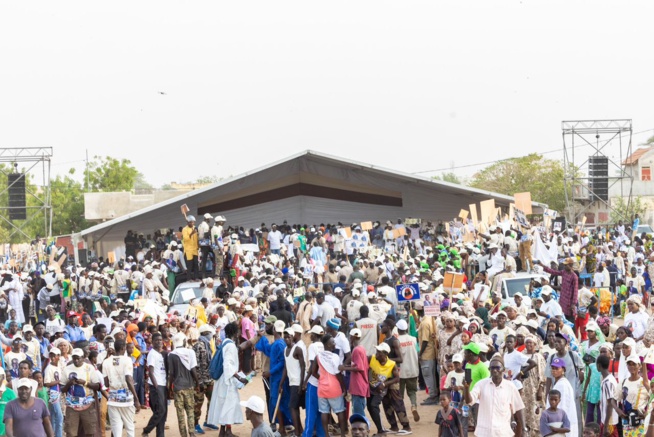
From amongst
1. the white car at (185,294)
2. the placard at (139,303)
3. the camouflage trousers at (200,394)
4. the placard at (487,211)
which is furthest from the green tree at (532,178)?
the camouflage trousers at (200,394)

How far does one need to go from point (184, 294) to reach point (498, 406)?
10457 millimetres

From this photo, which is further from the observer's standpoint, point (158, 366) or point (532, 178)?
point (532, 178)

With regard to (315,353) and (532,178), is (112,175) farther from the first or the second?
(315,353)

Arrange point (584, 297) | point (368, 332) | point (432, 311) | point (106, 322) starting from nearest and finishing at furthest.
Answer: point (368, 332) < point (432, 311) < point (106, 322) < point (584, 297)

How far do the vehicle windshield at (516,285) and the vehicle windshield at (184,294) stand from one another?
5.62 metres

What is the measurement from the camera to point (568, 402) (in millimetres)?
9984

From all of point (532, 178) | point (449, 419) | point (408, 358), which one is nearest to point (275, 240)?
point (408, 358)

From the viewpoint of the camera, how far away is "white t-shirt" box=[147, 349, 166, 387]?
1208 cm

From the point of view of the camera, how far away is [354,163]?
3375 cm

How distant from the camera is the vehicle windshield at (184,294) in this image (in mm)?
18984

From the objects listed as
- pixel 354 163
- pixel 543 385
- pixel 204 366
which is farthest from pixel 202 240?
pixel 354 163

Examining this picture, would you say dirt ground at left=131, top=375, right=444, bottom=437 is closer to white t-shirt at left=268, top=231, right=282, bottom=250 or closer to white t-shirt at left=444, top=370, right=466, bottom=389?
white t-shirt at left=444, top=370, right=466, bottom=389

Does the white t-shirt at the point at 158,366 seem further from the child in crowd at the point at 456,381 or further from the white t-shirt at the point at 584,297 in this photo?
the white t-shirt at the point at 584,297

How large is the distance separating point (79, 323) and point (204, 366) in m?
2.98
